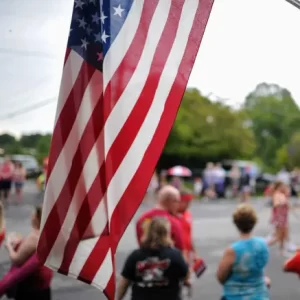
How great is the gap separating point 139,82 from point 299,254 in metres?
2.16

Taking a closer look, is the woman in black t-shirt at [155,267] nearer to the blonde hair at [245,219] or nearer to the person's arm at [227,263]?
the person's arm at [227,263]

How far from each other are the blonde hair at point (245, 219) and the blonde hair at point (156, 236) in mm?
563

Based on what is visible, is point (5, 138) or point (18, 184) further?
point (18, 184)

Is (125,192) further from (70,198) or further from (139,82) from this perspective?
(139,82)

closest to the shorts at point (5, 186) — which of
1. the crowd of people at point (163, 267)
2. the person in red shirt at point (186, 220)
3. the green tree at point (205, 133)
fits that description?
the person in red shirt at point (186, 220)

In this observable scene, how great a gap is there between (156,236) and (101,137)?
155 cm

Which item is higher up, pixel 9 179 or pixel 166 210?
pixel 166 210

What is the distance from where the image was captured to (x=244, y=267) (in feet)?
15.0

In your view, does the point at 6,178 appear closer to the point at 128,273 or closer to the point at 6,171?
the point at 6,171

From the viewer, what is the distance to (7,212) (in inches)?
620

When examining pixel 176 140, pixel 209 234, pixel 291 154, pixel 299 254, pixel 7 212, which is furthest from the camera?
pixel 291 154

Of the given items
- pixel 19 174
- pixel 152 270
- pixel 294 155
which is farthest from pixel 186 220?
pixel 294 155

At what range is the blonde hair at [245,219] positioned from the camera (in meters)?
4.76

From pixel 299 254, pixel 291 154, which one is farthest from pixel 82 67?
pixel 291 154
